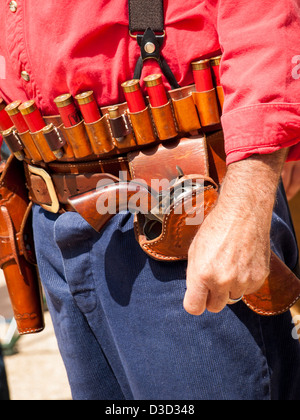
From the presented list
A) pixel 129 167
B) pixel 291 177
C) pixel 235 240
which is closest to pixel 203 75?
pixel 129 167

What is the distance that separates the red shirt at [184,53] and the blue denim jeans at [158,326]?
388 millimetres

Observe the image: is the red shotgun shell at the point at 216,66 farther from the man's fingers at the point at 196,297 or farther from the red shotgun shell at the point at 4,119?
the red shotgun shell at the point at 4,119

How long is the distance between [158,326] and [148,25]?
0.90 metres

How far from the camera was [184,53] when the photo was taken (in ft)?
4.56

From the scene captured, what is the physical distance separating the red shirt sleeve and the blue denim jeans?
368 millimetres

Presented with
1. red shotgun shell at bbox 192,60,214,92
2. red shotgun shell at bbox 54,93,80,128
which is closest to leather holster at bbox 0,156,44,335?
red shotgun shell at bbox 54,93,80,128

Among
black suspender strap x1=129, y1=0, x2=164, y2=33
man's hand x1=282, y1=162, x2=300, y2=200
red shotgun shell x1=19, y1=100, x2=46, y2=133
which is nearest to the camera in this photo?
black suspender strap x1=129, y1=0, x2=164, y2=33

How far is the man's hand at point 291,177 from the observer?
6.91 feet

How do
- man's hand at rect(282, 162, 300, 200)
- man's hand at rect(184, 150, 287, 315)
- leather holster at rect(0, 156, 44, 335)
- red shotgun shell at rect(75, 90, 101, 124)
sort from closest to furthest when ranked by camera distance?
1. man's hand at rect(184, 150, 287, 315)
2. red shotgun shell at rect(75, 90, 101, 124)
3. leather holster at rect(0, 156, 44, 335)
4. man's hand at rect(282, 162, 300, 200)

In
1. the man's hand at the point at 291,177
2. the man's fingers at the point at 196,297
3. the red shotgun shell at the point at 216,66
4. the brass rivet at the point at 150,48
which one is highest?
the brass rivet at the point at 150,48

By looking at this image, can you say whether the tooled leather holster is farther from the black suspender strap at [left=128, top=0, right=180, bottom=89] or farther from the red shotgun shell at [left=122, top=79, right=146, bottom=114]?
the black suspender strap at [left=128, top=0, right=180, bottom=89]

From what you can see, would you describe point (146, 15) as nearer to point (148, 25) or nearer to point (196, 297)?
point (148, 25)

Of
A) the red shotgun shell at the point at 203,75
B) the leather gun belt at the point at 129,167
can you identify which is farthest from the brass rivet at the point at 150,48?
the leather gun belt at the point at 129,167

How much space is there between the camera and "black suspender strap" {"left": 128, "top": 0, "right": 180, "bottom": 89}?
1339mm
